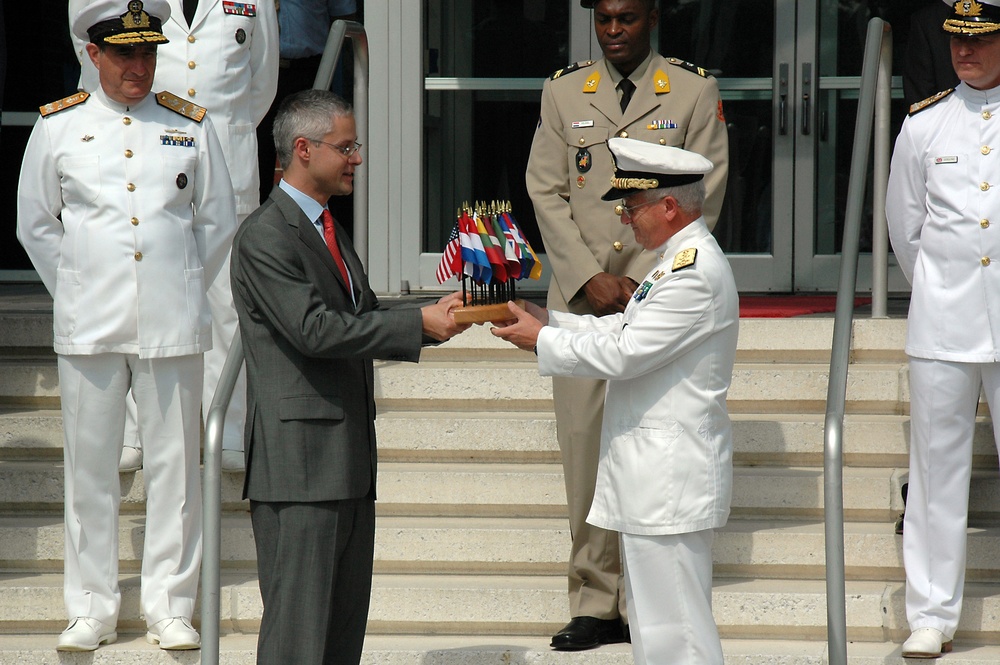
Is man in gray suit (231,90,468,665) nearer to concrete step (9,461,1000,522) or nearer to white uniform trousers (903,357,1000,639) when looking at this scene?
concrete step (9,461,1000,522)

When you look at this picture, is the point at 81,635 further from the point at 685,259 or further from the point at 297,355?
the point at 685,259

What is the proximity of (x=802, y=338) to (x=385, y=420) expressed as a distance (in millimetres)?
1748

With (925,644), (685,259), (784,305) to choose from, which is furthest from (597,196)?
(784,305)

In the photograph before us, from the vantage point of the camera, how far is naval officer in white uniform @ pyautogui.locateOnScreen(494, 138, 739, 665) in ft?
11.7

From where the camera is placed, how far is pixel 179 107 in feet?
15.5

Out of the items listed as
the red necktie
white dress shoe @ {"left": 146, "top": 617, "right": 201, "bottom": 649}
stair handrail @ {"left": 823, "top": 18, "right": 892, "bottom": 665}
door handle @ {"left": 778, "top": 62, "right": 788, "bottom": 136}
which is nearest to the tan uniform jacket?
stair handrail @ {"left": 823, "top": 18, "right": 892, "bottom": 665}

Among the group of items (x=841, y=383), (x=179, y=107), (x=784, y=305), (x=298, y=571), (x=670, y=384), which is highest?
(x=179, y=107)

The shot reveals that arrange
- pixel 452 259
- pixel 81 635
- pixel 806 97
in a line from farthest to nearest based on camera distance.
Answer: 1. pixel 806 97
2. pixel 81 635
3. pixel 452 259

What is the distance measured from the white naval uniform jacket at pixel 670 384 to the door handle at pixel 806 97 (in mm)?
3922

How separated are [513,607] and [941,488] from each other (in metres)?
1.44

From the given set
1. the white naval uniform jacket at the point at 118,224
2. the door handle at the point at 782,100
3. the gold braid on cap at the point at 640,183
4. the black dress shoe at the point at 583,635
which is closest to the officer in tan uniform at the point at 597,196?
the black dress shoe at the point at 583,635

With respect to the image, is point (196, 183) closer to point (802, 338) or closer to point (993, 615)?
point (802, 338)

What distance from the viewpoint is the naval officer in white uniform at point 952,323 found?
429 cm

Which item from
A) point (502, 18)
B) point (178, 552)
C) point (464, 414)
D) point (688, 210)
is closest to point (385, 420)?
point (464, 414)
